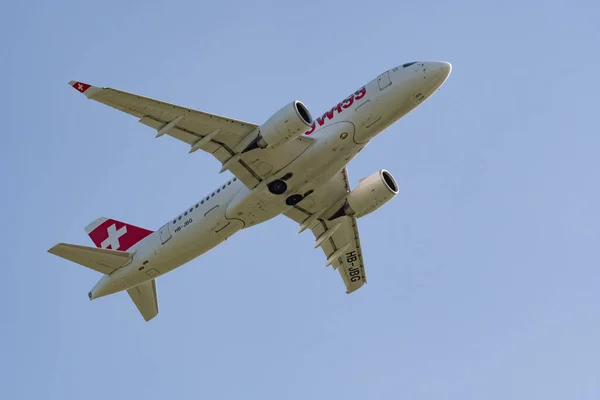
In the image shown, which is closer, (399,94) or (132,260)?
(399,94)

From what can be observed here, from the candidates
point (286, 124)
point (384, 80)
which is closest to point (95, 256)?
point (286, 124)

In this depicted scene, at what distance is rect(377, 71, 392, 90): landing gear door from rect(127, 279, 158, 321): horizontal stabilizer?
1815 centimetres

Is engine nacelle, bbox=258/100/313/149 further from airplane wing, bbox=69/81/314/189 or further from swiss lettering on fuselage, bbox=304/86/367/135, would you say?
swiss lettering on fuselage, bbox=304/86/367/135

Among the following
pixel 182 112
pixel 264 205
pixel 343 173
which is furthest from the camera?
pixel 343 173

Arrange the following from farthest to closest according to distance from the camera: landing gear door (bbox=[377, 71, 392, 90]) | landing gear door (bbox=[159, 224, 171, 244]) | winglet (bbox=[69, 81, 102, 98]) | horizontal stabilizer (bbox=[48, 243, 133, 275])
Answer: landing gear door (bbox=[159, 224, 171, 244])
horizontal stabilizer (bbox=[48, 243, 133, 275])
landing gear door (bbox=[377, 71, 392, 90])
winglet (bbox=[69, 81, 102, 98])

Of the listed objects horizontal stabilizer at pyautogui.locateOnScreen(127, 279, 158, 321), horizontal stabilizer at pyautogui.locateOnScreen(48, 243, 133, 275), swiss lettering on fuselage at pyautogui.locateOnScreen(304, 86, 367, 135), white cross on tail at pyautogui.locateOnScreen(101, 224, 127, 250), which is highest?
white cross on tail at pyautogui.locateOnScreen(101, 224, 127, 250)

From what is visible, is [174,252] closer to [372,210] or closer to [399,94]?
[372,210]

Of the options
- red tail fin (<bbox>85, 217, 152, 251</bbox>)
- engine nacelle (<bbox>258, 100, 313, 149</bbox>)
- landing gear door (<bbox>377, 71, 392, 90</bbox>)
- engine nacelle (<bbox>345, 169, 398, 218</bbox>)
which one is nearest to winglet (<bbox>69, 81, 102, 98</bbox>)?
engine nacelle (<bbox>258, 100, 313, 149</bbox>)

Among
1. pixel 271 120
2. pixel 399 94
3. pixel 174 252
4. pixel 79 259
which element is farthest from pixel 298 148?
pixel 79 259

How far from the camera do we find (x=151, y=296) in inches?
2234

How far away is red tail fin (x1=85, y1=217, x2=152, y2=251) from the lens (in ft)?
182

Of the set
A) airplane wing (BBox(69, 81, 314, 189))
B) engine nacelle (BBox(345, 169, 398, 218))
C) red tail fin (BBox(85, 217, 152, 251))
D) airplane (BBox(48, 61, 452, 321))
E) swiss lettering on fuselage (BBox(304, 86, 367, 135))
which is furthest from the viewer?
red tail fin (BBox(85, 217, 152, 251))

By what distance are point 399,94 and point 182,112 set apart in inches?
436

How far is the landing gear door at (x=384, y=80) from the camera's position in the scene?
49125 millimetres
